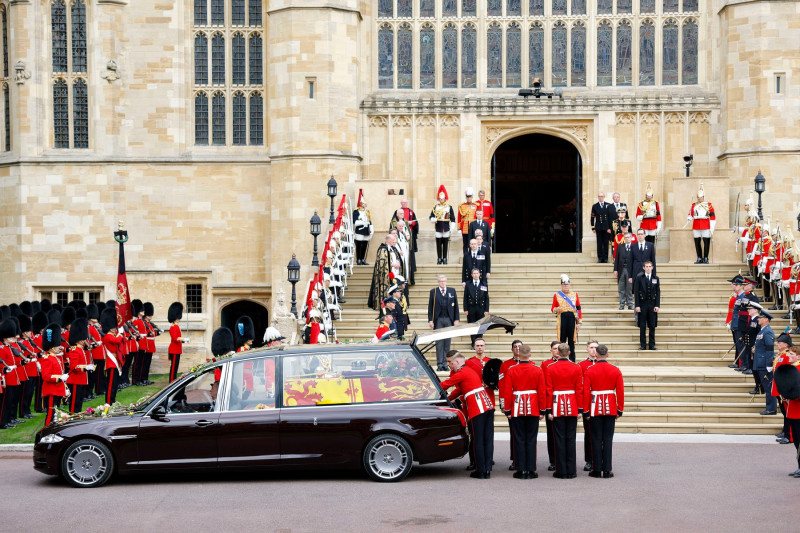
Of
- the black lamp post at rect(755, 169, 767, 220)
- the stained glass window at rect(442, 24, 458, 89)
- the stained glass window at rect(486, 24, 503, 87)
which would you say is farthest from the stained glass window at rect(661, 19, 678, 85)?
the stained glass window at rect(442, 24, 458, 89)

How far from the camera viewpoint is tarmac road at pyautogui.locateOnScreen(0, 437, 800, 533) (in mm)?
11258

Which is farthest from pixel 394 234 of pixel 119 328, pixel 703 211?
pixel 703 211

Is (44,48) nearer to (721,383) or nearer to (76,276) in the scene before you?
(76,276)

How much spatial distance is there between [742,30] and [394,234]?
35.2 ft

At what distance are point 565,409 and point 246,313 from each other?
17363 millimetres

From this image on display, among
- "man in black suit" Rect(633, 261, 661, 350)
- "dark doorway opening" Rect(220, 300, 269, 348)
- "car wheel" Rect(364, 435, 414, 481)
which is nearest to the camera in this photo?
"car wheel" Rect(364, 435, 414, 481)

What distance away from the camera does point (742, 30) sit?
27234mm

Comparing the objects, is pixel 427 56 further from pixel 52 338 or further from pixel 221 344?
pixel 52 338

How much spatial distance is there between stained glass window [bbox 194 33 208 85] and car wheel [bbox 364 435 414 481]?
1797 cm

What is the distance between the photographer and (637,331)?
22.1 m

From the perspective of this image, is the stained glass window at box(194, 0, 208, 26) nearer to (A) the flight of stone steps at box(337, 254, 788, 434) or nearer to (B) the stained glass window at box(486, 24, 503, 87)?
(B) the stained glass window at box(486, 24, 503, 87)

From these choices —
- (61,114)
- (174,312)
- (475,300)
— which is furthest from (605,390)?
(61,114)

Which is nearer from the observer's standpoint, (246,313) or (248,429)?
(248,429)

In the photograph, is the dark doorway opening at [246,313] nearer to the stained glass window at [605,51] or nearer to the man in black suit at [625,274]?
the man in black suit at [625,274]
